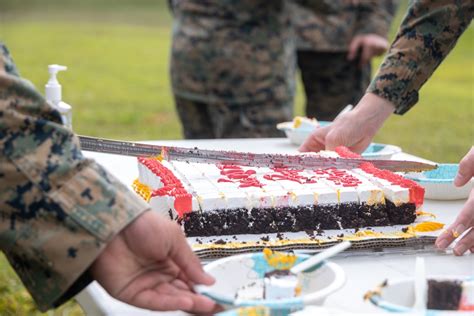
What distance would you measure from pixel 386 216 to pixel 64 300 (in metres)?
0.76

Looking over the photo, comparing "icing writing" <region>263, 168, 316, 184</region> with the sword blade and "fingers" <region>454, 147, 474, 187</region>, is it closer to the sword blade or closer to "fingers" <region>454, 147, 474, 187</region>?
the sword blade

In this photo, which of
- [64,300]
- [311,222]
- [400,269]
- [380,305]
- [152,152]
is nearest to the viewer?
[380,305]

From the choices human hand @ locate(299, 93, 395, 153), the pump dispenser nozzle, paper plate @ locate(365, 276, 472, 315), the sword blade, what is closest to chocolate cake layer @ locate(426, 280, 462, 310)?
paper plate @ locate(365, 276, 472, 315)

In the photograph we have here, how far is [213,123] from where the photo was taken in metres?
4.60

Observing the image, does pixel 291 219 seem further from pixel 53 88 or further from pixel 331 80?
pixel 331 80

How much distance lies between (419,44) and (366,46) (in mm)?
2665

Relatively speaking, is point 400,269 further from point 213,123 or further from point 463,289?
point 213,123

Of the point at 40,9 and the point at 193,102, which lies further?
the point at 40,9

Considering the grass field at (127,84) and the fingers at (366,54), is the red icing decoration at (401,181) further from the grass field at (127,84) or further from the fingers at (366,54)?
the fingers at (366,54)

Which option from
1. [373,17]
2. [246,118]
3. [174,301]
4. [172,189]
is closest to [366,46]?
[373,17]

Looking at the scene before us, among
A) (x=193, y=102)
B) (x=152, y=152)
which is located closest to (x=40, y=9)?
(x=193, y=102)

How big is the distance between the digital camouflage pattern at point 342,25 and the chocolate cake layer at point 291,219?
349 cm

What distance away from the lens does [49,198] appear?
4.34 feet

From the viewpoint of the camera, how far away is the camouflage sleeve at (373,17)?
17.2 ft
